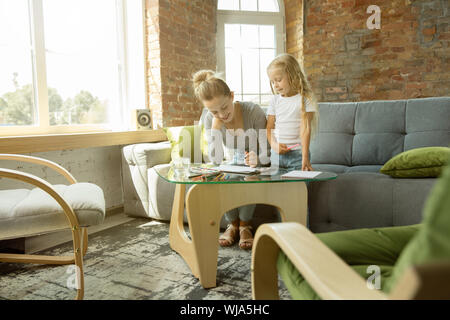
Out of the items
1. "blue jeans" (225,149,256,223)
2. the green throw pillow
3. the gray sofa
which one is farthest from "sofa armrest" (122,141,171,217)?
the green throw pillow

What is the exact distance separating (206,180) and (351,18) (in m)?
3.75

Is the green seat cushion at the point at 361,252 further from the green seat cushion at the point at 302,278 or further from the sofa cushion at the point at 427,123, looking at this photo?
the sofa cushion at the point at 427,123

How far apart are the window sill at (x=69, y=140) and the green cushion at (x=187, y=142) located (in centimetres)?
35

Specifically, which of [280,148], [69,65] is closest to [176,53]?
[69,65]

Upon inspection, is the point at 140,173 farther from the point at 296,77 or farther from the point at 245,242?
the point at 296,77

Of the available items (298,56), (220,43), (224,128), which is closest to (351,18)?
(298,56)

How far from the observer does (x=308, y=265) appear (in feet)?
2.18

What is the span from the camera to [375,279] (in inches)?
32.6

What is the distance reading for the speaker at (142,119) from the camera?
11.3 feet

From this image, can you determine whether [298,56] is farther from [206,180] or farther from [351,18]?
[206,180]

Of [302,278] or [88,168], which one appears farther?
[88,168]

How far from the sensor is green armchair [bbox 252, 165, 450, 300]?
0.40 metres

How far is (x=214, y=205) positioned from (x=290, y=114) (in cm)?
99
